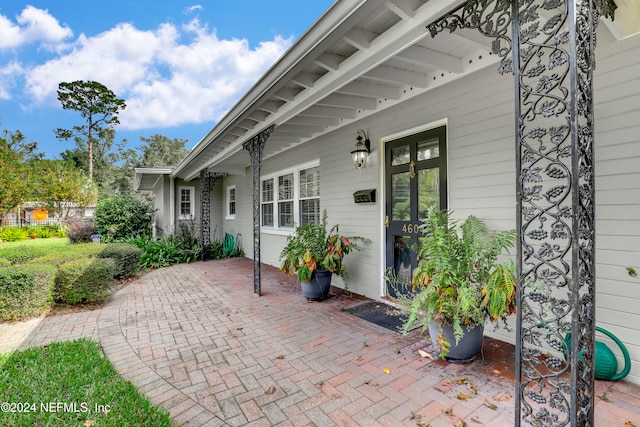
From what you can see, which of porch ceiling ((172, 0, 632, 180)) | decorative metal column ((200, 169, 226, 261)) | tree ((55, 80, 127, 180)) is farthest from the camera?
tree ((55, 80, 127, 180))

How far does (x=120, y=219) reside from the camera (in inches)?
372

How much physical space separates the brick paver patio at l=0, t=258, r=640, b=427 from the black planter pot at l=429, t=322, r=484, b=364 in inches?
3.2

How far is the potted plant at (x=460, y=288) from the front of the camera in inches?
89.0

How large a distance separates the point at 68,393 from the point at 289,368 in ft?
5.01

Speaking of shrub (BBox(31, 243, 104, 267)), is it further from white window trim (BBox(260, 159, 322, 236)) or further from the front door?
the front door

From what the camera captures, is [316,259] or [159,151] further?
[159,151]

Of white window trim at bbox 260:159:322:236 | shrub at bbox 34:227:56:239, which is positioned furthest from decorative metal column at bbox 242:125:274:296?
shrub at bbox 34:227:56:239

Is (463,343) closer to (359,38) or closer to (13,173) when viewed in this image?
(359,38)

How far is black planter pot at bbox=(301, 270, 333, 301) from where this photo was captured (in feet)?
13.9

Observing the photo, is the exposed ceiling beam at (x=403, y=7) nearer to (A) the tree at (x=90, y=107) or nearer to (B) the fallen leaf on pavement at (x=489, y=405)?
(B) the fallen leaf on pavement at (x=489, y=405)

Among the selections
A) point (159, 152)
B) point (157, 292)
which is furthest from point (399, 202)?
point (159, 152)

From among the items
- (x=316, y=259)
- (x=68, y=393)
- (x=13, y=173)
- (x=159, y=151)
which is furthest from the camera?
(x=159, y=151)

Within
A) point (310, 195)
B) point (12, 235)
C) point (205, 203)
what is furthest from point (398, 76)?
point (12, 235)

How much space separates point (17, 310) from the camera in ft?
11.8
